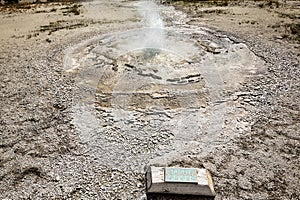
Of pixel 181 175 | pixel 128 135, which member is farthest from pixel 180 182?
pixel 128 135

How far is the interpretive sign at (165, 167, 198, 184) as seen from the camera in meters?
4.16

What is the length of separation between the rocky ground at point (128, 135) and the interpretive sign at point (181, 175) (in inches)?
14.3

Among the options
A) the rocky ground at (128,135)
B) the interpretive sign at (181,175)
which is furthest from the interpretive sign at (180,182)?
the rocky ground at (128,135)

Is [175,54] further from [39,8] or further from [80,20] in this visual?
[39,8]

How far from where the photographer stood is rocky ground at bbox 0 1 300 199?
4.36 m

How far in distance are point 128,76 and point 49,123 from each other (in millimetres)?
2252

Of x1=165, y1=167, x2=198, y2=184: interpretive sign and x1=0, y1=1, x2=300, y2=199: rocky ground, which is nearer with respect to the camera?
x1=165, y1=167, x2=198, y2=184: interpretive sign

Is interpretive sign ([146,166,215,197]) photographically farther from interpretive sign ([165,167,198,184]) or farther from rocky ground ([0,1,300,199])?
rocky ground ([0,1,300,199])

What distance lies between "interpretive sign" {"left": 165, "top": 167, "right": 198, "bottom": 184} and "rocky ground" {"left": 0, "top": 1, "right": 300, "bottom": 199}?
0.36 metres

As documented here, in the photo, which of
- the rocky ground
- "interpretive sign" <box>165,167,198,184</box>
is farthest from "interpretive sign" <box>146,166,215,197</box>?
the rocky ground

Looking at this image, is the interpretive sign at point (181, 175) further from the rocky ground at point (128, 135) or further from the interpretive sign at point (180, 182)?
the rocky ground at point (128, 135)

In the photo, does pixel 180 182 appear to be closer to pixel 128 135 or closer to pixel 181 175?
pixel 181 175

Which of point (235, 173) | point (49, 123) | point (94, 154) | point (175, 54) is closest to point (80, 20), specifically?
point (175, 54)

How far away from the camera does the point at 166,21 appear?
445 inches
